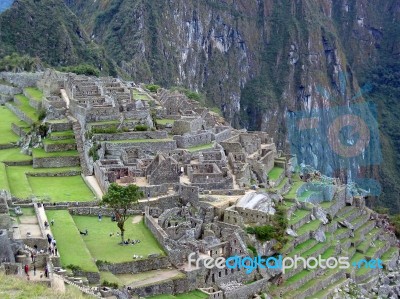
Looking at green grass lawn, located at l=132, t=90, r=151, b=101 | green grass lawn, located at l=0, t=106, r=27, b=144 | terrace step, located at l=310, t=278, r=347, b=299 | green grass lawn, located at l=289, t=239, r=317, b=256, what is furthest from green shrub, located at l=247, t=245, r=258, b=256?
green grass lawn, located at l=132, t=90, r=151, b=101

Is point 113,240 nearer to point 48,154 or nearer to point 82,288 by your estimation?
point 82,288

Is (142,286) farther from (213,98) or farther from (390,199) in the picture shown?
(213,98)

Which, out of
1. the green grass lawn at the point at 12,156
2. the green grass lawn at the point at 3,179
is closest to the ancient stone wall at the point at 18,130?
the green grass lawn at the point at 12,156

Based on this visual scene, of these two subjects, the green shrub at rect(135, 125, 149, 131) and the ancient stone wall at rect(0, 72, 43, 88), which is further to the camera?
the ancient stone wall at rect(0, 72, 43, 88)

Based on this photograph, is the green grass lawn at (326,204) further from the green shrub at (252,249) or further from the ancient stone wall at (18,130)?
the ancient stone wall at (18,130)

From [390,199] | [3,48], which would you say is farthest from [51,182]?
[390,199]

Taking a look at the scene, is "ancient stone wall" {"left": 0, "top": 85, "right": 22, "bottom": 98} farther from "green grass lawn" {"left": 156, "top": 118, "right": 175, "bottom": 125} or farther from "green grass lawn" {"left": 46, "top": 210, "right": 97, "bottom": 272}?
"green grass lawn" {"left": 46, "top": 210, "right": 97, "bottom": 272}

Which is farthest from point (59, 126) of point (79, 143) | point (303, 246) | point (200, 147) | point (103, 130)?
point (303, 246)
